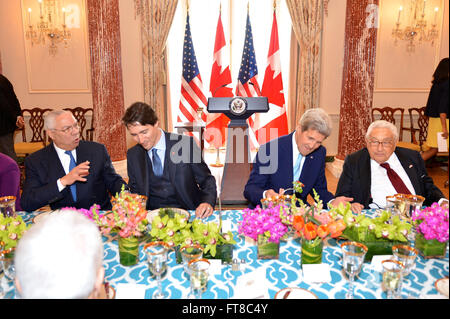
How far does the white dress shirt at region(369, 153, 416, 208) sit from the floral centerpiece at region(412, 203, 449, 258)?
0.94 meters

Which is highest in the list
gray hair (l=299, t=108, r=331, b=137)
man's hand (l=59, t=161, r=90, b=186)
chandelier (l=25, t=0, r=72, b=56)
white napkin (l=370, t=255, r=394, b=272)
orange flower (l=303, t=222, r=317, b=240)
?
chandelier (l=25, t=0, r=72, b=56)

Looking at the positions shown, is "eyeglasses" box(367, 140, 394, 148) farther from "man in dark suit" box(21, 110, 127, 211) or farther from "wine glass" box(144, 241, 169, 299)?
"man in dark suit" box(21, 110, 127, 211)

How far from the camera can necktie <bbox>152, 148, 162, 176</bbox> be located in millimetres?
2799

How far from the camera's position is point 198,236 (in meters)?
1.67

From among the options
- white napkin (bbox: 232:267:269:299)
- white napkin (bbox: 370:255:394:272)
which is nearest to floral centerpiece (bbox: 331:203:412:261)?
white napkin (bbox: 370:255:394:272)

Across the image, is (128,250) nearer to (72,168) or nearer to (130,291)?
(130,291)

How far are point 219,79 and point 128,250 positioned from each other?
6444 mm

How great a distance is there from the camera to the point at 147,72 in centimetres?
725

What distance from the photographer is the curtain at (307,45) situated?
7254mm

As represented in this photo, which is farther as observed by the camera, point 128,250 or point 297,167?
point 297,167

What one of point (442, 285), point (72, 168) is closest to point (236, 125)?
point (72, 168)

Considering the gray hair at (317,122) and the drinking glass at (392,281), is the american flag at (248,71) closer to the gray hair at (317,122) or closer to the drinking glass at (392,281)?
the gray hair at (317,122)
